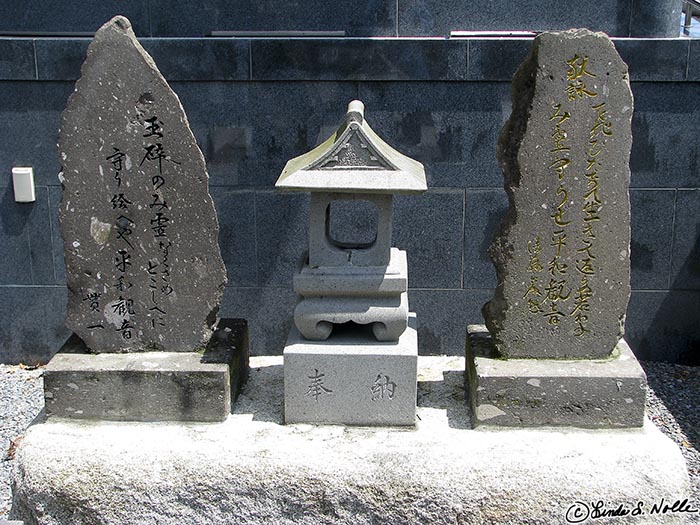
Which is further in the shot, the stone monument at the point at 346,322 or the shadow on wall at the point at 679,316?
the shadow on wall at the point at 679,316

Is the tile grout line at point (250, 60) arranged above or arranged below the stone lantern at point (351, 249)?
above

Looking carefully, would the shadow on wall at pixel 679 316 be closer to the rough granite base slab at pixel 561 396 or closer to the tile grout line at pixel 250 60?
the rough granite base slab at pixel 561 396

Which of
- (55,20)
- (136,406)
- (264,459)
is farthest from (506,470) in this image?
(55,20)

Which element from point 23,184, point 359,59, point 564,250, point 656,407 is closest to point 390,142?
Answer: point 359,59

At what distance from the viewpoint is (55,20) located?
21.8 feet

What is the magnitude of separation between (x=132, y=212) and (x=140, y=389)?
0.91 meters

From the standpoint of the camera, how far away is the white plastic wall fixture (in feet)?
19.9

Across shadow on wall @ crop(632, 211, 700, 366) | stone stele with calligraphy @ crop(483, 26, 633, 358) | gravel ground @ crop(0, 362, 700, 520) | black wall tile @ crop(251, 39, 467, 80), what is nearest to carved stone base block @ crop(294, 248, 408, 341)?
stone stele with calligraphy @ crop(483, 26, 633, 358)

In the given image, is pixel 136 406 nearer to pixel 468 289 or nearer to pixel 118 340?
pixel 118 340

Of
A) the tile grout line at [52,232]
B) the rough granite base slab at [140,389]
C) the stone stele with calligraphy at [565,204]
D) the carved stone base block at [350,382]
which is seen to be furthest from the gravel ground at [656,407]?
the carved stone base block at [350,382]

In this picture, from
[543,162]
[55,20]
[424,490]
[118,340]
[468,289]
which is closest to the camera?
[424,490]

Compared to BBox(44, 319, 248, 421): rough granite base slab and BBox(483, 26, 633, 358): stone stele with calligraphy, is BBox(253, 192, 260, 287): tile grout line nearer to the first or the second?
BBox(44, 319, 248, 421): rough granite base slab

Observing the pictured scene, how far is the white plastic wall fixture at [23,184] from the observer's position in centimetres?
607

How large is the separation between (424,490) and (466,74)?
3.17 m
